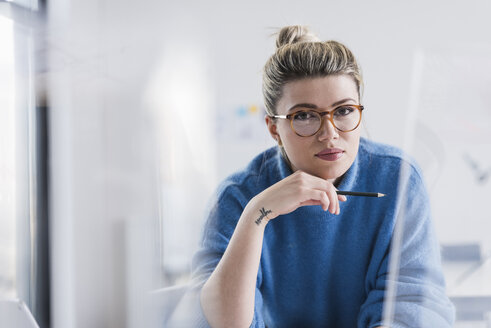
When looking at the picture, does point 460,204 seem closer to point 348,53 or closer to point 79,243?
point 348,53

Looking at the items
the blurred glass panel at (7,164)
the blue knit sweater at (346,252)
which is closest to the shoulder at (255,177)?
the blue knit sweater at (346,252)

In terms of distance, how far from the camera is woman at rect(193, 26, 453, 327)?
64cm

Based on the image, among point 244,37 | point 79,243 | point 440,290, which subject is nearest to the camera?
point 440,290

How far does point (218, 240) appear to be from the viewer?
2.35 feet

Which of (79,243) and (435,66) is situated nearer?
(435,66)

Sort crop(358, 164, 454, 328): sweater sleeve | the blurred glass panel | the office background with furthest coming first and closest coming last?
the blurred glass panel < the office background < crop(358, 164, 454, 328): sweater sleeve

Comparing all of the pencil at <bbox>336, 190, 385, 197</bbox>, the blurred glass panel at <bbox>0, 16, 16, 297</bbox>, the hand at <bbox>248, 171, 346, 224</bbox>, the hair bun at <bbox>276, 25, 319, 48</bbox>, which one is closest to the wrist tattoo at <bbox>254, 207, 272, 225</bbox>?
the hand at <bbox>248, 171, 346, 224</bbox>

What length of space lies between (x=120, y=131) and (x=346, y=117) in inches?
27.0

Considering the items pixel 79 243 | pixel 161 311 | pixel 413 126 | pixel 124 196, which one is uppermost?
pixel 413 126

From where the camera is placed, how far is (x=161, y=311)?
0.99m

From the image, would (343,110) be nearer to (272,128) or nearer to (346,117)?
(346,117)

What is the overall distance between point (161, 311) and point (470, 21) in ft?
2.60

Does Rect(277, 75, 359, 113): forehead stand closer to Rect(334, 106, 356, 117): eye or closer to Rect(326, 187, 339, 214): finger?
Rect(334, 106, 356, 117): eye

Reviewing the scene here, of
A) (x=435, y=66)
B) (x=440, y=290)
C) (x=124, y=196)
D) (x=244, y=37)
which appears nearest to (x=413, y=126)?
(x=435, y=66)
